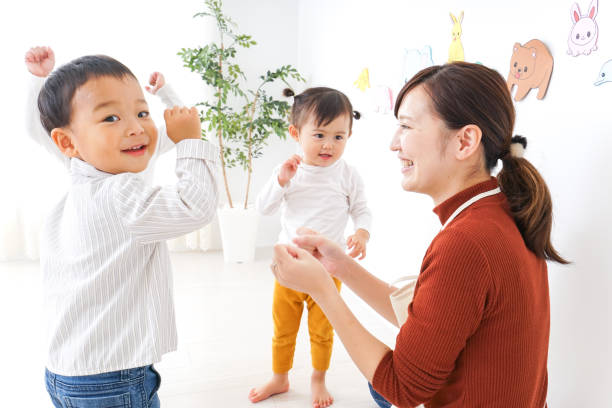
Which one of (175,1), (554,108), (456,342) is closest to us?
(456,342)

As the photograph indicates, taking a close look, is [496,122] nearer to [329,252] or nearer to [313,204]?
[329,252]

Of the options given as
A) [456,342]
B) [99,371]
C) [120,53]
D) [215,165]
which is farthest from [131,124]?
[120,53]

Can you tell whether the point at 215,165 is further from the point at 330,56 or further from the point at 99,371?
the point at 330,56

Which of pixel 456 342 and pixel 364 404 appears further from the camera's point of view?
pixel 364 404

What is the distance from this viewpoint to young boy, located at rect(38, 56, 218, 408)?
103 centimetres

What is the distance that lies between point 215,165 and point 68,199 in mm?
366

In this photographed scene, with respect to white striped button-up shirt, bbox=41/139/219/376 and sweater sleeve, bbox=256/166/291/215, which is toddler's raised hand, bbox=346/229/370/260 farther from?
white striped button-up shirt, bbox=41/139/219/376

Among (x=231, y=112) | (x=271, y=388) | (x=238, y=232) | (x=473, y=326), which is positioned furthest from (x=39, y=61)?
(x=231, y=112)

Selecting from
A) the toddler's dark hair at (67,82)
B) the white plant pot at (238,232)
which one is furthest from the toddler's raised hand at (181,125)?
the white plant pot at (238,232)

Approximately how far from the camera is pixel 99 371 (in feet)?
3.37

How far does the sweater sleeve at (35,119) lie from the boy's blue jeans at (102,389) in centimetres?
56

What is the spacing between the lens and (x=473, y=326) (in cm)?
87

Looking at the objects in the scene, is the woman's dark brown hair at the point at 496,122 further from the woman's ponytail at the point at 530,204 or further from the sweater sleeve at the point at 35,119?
the sweater sleeve at the point at 35,119

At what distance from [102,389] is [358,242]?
1031 mm
